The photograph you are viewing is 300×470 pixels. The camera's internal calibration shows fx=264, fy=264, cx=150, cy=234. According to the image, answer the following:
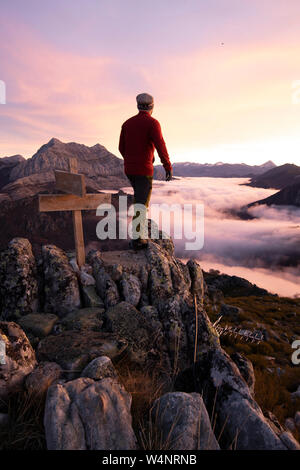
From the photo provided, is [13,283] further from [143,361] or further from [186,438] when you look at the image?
[186,438]

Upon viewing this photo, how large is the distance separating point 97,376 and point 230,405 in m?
2.27

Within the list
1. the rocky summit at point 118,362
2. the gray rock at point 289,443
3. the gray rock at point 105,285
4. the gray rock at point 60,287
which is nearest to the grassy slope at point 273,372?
the rocky summit at point 118,362

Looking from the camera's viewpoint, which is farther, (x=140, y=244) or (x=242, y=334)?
(x=242, y=334)

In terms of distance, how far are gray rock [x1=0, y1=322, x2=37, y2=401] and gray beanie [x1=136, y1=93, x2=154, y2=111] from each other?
7314 millimetres

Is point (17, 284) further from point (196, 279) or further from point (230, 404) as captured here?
point (196, 279)

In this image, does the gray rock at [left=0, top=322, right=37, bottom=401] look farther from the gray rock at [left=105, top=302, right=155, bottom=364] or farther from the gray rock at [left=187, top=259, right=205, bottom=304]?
the gray rock at [left=187, top=259, right=205, bottom=304]

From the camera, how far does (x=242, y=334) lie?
29328mm

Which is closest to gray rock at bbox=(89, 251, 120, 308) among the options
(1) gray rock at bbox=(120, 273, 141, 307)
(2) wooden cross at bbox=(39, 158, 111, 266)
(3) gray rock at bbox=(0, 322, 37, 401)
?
(1) gray rock at bbox=(120, 273, 141, 307)

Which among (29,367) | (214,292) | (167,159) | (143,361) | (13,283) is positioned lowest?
(214,292)

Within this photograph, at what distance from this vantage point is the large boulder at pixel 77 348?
5045 millimetres

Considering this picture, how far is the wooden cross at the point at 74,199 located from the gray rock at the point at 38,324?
2641mm

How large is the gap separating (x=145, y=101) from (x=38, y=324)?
7.36 m
